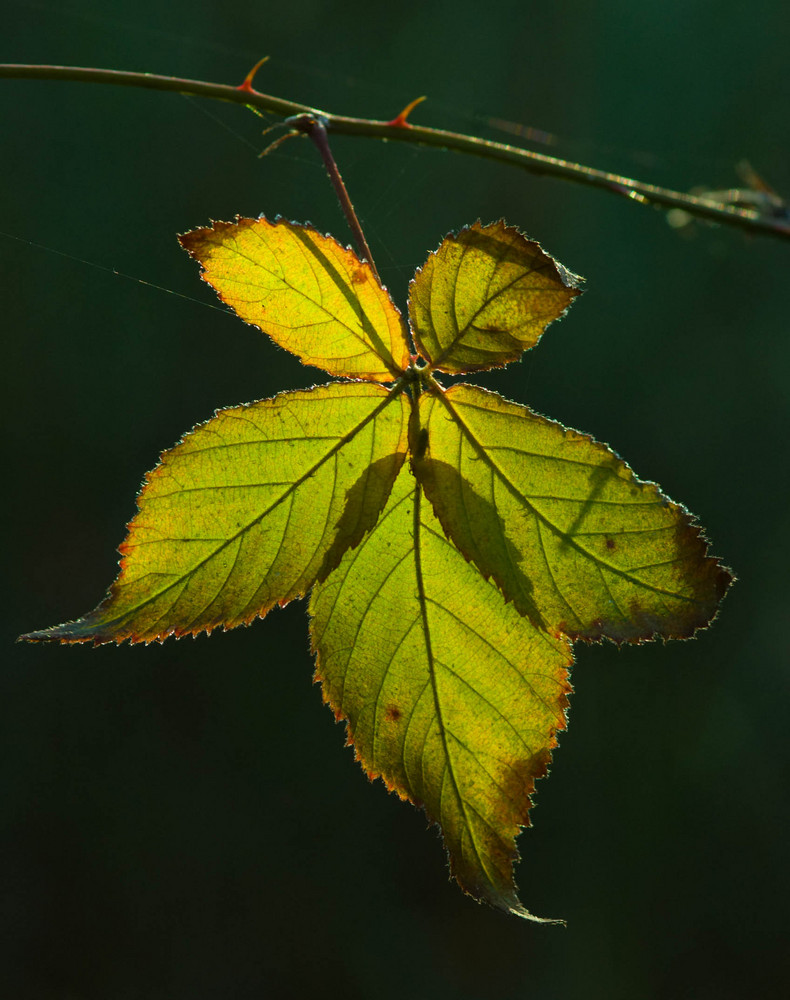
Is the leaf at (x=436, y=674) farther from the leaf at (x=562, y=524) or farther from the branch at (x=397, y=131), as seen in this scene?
the branch at (x=397, y=131)

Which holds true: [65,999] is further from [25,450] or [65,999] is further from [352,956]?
[25,450]

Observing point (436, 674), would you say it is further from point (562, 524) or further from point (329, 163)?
point (329, 163)

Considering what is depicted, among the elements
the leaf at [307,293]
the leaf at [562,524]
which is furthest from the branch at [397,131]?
the leaf at [562,524]

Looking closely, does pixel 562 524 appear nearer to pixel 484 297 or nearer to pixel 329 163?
pixel 484 297

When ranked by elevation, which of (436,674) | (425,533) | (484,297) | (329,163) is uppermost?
(329,163)

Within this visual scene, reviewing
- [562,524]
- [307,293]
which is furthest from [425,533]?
[307,293]

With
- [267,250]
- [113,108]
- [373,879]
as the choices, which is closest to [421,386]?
[267,250]

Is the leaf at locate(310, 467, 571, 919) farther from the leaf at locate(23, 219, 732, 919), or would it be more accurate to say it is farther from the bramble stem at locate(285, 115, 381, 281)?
the bramble stem at locate(285, 115, 381, 281)

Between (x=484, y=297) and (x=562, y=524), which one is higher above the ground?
(x=484, y=297)

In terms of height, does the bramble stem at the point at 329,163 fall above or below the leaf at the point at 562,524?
above
